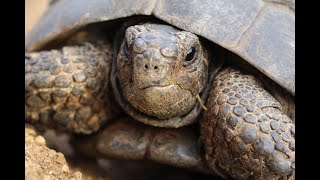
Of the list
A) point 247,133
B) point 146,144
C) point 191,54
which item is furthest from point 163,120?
point 247,133

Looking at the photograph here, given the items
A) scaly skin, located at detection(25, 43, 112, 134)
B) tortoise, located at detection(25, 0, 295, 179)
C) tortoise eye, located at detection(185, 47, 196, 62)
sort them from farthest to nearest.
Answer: scaly skin, located at detection(25, 43, 112, 134)
tortoise eye, located at detection(185, 47, 196, 62)
tortoise, located at detection(25, 0, 295, 179)

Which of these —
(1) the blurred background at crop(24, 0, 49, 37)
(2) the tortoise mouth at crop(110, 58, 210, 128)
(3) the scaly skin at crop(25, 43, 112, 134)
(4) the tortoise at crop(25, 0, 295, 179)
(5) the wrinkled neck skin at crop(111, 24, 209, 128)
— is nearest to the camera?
(5) the wrinkled neck skin at crop(111, 24, 209, 128)

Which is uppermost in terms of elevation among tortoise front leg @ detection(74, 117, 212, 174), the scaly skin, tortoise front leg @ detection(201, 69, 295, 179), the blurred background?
tortoise front leg @ detection(201, 69, 295, 179)

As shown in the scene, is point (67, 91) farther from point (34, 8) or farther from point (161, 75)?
point (34, 8)

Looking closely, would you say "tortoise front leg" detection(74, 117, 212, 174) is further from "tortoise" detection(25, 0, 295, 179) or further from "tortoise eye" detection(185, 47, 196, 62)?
"tortoise eye" detection(185, 47, 196, 62)

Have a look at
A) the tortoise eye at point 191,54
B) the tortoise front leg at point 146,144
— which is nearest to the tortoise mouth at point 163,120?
the tortoise front leg at point 146,144

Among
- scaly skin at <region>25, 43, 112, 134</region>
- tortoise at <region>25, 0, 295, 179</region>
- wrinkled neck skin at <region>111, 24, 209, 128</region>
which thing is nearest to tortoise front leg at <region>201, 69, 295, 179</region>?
tortoise at <region>25, 0, 295, 179</region>

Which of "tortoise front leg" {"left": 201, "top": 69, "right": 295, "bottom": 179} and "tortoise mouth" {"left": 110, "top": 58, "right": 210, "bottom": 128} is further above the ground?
"tortoise front leg" {"left": 201, "top": 69, "right": 295, "bottom": 179}
